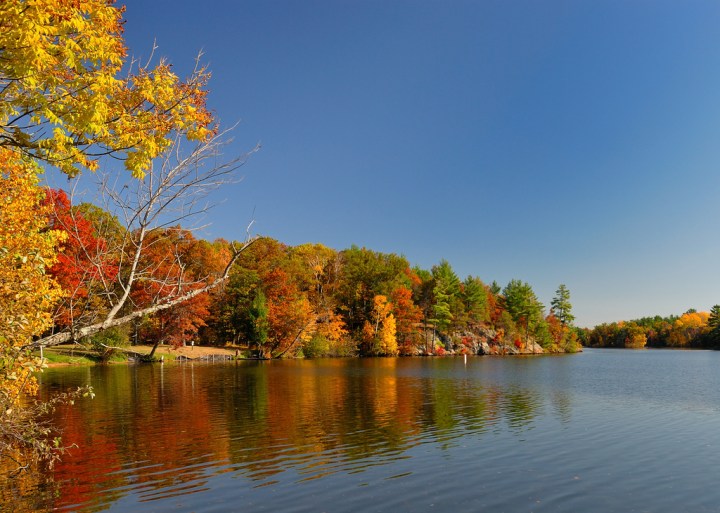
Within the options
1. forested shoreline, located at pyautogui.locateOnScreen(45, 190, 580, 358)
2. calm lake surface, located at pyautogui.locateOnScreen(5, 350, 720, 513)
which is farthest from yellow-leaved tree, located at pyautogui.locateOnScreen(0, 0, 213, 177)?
forested shoreline, located at pyautogui.locateOnScreen(45, 190, 580, 358)

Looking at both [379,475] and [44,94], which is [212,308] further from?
[44,94]

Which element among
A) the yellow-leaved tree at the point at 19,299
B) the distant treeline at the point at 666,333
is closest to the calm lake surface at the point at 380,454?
the yellow-leaved tree at the point at 19,299

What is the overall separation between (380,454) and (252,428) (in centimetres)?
632

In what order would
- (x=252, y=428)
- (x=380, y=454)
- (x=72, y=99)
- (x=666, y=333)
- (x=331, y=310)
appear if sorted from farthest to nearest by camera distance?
(x=666, y=333) < (x=331, y=310) < (x=252, y=428) < (x=380, y=454) < (x=72, y=99)

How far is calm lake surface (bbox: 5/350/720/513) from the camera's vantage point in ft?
37.1

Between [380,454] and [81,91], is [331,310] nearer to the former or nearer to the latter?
[380,454]

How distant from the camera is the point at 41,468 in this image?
Answer: 13.3m

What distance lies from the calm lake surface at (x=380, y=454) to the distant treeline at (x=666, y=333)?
135907 mm

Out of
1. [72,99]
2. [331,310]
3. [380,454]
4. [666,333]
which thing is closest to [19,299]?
[72,99]

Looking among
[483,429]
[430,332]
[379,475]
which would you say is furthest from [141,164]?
[430,332]

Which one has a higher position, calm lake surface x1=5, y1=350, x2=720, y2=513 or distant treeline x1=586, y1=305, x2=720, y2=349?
calm lake surface x1=5, y1=350, x2=720, y2=513

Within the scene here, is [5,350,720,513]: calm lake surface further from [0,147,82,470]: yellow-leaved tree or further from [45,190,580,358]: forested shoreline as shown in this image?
[45,190,580,358]: forested shoreline

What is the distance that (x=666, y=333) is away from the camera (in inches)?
6599

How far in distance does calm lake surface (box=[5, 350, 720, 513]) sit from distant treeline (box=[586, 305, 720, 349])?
446 ft
